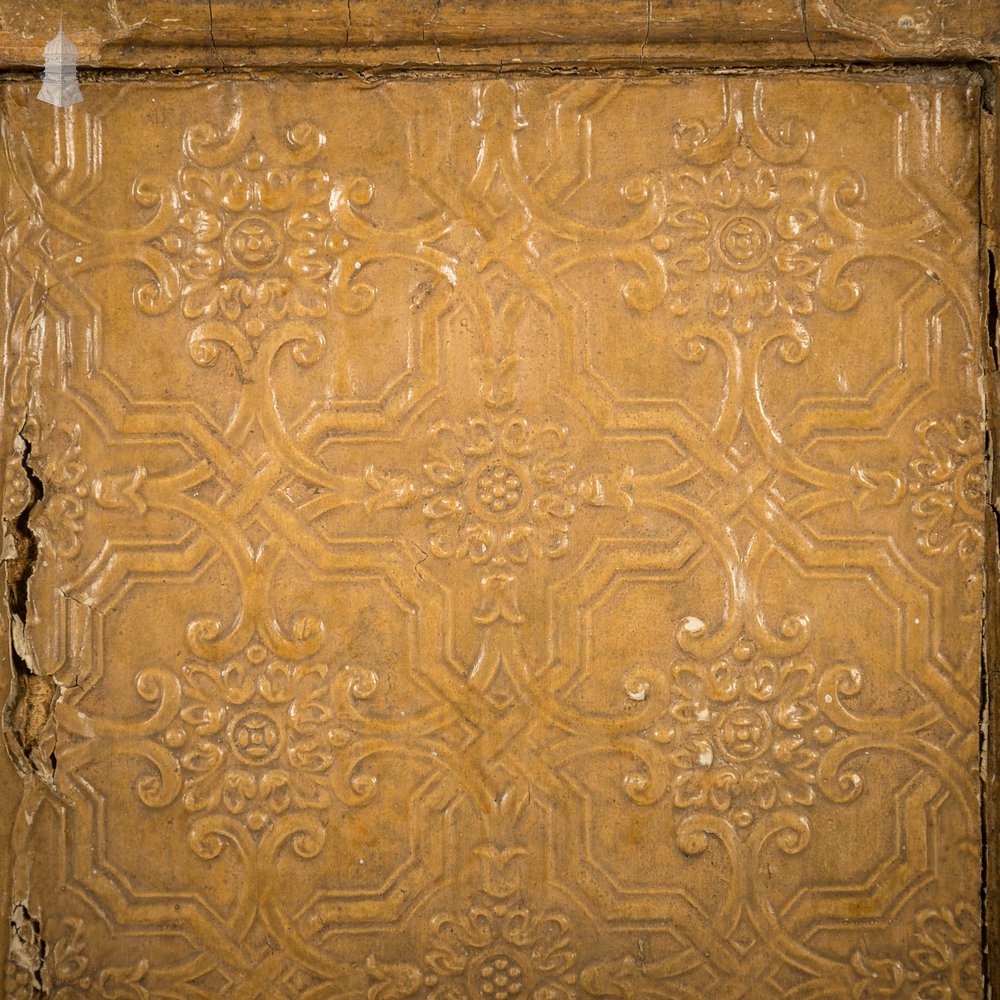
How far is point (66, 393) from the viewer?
5.13 feet

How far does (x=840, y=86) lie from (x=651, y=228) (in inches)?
15.3

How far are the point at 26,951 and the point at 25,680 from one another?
0.44 metres

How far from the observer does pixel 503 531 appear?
5.16 ft

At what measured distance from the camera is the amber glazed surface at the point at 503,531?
5.10 ft

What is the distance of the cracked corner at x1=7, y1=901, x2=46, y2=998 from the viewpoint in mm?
1530

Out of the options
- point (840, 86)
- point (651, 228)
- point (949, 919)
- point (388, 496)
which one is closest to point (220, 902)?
point (388, 496)

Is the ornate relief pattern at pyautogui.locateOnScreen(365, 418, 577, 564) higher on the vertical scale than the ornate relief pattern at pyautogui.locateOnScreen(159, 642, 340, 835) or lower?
higher

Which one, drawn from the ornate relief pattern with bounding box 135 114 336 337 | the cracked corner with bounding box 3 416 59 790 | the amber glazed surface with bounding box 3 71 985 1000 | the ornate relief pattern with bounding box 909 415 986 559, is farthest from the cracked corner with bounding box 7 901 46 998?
the ornate relief pattern with bounding box 909 415 986 559

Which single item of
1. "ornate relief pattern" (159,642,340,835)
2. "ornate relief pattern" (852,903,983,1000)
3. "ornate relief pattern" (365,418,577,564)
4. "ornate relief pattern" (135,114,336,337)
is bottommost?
"ornate relief pattern" (852,903,983,1000)

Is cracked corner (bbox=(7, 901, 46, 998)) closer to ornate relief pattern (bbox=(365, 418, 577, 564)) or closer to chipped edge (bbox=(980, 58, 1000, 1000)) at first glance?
ornate relief pattern (bbox=(365, 418, 577, 564))

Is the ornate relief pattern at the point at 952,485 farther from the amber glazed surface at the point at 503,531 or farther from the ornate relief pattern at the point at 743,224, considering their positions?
the ornate relief pattern at the point at 743,224

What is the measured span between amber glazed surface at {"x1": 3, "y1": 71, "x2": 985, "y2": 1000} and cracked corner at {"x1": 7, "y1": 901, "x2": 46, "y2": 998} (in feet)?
0.05

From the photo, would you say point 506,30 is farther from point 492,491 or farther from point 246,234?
point 492,491

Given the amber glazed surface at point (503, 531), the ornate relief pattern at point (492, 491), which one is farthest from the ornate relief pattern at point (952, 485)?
the ornate relief pattern at point (492, 491)
